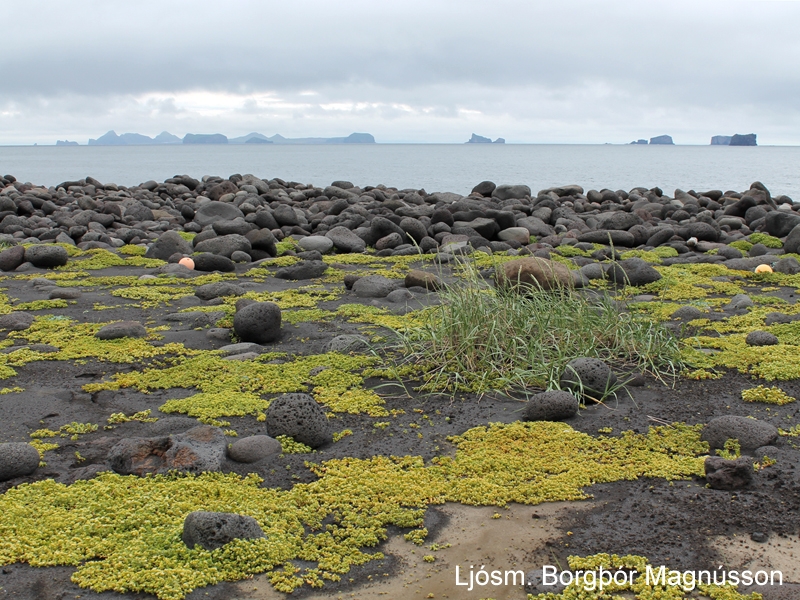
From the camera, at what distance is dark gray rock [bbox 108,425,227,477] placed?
12.0ft

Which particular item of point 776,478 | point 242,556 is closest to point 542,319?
point 776,478

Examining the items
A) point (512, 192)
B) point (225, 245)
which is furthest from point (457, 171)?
point (225, 245)

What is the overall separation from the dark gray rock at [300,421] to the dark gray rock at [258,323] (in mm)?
1963

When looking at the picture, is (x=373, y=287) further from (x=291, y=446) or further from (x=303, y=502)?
(x=303, y=502)

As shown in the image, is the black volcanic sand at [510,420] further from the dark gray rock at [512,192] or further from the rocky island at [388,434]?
the dark gray rock at [512,192]

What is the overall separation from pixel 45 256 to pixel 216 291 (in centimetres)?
336

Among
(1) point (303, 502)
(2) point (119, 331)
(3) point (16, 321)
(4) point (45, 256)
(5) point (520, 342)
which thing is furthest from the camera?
(4) point (45, 256)

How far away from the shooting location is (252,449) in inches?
153

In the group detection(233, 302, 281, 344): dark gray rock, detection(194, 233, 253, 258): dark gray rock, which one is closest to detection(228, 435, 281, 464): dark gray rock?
detection(233, 302, 281, 344): dark gray rock

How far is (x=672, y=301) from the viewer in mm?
7734

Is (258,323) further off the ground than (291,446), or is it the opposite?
(258,323)

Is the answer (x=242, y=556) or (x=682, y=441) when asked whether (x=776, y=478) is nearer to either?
(x=682, y=441)

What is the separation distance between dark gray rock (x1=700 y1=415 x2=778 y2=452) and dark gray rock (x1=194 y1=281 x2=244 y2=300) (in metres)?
5.43

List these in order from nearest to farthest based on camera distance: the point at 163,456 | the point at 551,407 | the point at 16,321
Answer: the point at 163,456
the point at 551,407
the point at 16,321
